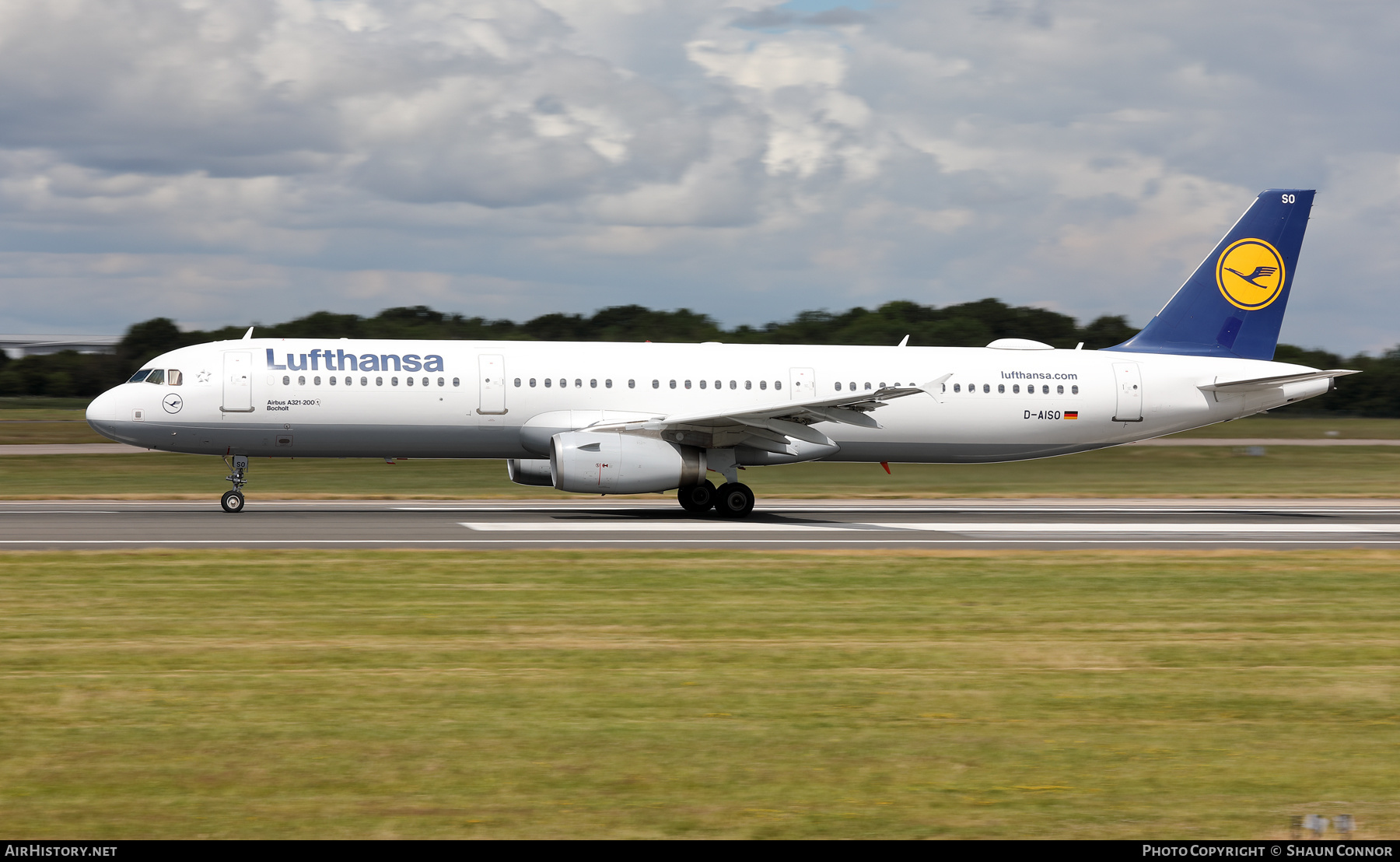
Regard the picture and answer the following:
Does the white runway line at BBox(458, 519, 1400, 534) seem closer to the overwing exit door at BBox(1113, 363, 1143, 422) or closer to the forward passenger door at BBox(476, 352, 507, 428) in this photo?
the forward passenger door at BBox(476, 352, 507, 428)

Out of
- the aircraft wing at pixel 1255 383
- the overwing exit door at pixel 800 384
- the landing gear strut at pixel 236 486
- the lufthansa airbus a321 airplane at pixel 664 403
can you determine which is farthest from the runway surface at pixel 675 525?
the aircraft wing at pixel 1255 383

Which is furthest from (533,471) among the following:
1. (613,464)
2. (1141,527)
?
(1141,527)

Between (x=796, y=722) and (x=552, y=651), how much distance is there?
3.10 metres

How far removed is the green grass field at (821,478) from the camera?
33625mm

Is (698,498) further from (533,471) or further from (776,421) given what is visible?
(533,471)

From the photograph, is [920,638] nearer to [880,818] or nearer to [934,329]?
[880,818]

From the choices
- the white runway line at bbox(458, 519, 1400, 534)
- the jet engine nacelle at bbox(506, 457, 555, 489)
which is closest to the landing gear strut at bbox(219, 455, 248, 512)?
the white runway line at bbox(458, 519, 1400, 534)

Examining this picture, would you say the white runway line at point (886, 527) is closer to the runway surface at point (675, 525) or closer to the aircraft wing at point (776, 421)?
the runway surface at point (675, 525)

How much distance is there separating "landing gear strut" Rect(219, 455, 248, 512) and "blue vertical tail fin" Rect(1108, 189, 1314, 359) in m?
20.1

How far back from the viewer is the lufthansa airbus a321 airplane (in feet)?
82.7

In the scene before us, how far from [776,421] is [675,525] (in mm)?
3272

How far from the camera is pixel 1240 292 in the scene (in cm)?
3083

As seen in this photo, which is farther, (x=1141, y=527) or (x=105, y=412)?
(x=105, y=412)

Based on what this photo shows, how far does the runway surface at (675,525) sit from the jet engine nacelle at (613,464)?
75 cm
